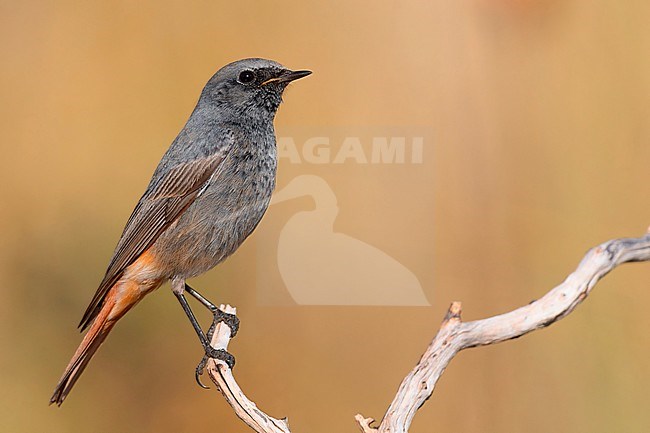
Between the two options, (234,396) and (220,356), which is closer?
(234,396)

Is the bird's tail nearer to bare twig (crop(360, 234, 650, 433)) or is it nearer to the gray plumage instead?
the gray plumage

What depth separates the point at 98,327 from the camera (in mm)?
2488

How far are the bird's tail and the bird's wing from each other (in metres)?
0.03

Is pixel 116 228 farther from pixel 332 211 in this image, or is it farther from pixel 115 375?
pixel 332 211

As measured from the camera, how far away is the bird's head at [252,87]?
101 inches

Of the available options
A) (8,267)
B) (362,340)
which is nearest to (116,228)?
(8,267)

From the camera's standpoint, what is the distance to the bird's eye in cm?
258

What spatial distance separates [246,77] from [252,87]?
0.04 metres

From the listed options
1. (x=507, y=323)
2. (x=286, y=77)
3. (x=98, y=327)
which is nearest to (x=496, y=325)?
(x=507, y=323)

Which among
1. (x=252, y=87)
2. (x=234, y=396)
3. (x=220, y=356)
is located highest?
(x=252, y=87)

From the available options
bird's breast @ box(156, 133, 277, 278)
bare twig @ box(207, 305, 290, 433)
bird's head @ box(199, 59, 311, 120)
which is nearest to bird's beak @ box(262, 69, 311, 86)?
bird's head @ box(199, 59, 311, 120)

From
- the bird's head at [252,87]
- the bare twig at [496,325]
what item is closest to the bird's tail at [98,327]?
the bird's head at [252,87]

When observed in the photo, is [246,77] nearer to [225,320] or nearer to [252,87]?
[252,87]

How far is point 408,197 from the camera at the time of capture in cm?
328
